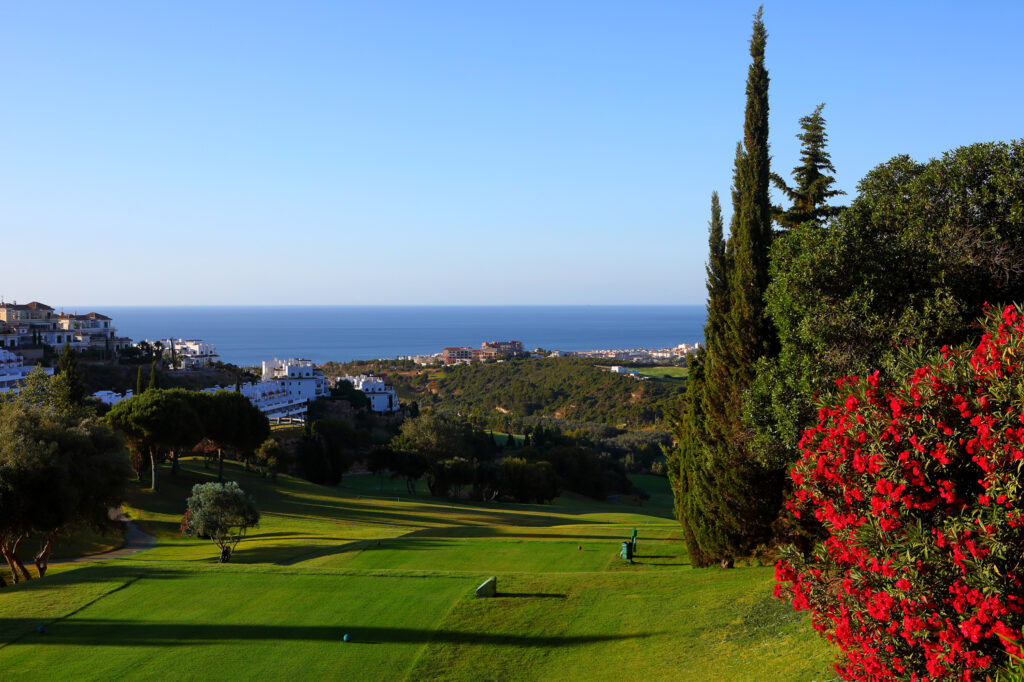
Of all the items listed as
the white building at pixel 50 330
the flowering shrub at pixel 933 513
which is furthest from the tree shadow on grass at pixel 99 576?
the white building at pixel 50 330

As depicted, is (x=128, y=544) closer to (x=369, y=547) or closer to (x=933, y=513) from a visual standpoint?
(x=369, y=547)

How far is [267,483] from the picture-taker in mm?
47156

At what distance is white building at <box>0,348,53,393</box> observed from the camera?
70.2 metres

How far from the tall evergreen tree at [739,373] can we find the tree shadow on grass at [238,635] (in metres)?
4.98

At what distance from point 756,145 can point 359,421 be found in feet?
237

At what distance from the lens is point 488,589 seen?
14.5m

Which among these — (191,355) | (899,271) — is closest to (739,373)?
(899,271)

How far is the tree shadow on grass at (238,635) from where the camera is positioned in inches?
475

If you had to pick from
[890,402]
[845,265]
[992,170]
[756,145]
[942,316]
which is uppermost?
[756,145]

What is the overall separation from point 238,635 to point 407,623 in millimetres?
2826

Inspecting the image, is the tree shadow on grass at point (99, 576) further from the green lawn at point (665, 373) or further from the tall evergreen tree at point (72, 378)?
the green lawn at point (665, 373)

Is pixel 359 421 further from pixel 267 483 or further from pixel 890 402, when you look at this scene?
pixel 890 402

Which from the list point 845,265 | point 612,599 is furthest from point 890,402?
point 612,599

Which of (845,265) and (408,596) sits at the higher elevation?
(845,265)
